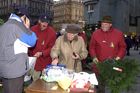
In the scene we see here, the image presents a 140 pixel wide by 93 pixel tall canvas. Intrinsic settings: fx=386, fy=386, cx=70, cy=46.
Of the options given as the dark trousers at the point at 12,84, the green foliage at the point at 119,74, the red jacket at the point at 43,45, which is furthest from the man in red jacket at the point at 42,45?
the dark trousers at the point at 12,84

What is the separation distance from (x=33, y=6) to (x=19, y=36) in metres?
111

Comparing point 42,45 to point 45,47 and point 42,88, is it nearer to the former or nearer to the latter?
point 45,47

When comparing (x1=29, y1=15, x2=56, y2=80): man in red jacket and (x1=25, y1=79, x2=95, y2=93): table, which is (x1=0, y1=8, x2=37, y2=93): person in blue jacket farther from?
(x1=29, y1=15, x2=56, y2=80): man in red jacket

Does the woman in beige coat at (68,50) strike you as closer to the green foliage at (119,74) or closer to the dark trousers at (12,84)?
the green foliage at (119,74)

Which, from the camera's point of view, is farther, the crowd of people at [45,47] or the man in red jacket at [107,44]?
the man in red jacket at [107,44]

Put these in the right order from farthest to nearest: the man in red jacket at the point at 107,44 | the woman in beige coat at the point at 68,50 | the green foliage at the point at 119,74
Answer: the man in red jacket at the point at 107,44 → the woman in beige coat at the point at 68,50 → the green foliage at the point at 119,74

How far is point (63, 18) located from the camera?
160m

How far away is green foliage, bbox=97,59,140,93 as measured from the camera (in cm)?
639

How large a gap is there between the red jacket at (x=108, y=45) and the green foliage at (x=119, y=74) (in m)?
1.07

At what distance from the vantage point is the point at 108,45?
304 inches

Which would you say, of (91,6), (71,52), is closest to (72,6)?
(91,6)

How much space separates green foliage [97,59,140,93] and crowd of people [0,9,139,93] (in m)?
0.24

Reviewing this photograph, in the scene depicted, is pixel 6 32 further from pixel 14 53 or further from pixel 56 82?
pixel 56 82

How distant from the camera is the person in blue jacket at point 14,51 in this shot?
5.21 m
